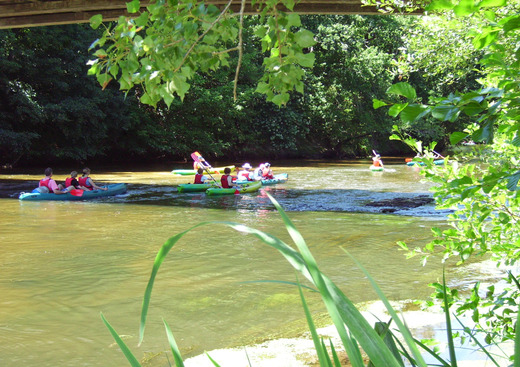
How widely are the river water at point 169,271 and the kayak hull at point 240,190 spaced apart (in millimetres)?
A: 1111

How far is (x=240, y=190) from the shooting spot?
56.4ft

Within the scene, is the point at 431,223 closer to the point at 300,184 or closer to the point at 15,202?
the point at 300,184

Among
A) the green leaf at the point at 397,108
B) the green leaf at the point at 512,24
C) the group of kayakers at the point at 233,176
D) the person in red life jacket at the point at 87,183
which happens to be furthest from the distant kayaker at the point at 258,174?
the green leaf at the point at 512,24

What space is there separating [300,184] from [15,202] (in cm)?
1005

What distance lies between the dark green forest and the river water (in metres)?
6.79

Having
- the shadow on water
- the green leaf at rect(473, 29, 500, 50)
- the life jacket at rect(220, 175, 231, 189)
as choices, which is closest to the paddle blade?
the shadow on water

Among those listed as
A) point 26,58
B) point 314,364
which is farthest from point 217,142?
point 314,364

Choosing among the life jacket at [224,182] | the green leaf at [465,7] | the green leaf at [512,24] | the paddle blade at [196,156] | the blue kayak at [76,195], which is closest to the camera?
the green leaf at [465,7]

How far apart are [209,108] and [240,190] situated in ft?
53.8

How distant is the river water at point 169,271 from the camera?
4945 mm

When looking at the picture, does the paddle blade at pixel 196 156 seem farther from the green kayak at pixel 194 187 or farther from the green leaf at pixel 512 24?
the green leaf at pixel 512 24

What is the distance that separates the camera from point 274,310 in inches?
222

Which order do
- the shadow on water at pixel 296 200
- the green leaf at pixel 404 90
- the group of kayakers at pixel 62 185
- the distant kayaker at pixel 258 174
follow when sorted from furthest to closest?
the distant kayaker at pixel 258 174 < the group of kayakers at pixel 62 185 < the shadow on water at pixel 296 200 < the green leaf at pixel 404 90

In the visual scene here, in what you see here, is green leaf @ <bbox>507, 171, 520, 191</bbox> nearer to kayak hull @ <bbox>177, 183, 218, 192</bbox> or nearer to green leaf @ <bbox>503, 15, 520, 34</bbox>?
green leaf @ <bbox>503, 15, 520, 34</bbox>
